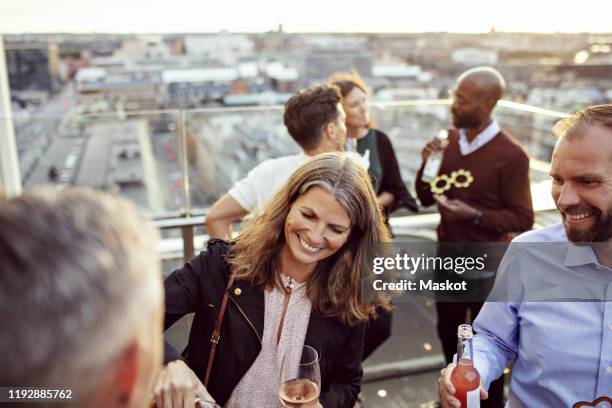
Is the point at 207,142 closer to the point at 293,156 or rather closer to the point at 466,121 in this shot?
the point at 293,156

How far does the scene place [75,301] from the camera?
53 centimetres

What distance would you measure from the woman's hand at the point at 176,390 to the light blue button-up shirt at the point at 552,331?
87 cm

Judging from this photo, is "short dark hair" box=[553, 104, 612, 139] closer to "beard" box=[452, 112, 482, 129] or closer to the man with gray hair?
"beard" box=[452, 112, 482, 129]

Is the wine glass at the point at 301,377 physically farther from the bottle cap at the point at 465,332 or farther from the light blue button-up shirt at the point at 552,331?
the light blue button-up shirt at the point at 552,331

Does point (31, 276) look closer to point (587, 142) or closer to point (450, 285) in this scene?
point (587, 142)

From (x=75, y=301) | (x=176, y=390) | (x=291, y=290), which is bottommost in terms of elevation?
(x=176, y=390)

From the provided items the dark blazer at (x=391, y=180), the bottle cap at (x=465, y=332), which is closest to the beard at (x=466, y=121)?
the dark blazer at (x=391, y=180)

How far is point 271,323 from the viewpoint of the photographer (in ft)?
5.24

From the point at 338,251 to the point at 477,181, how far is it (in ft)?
4.42
